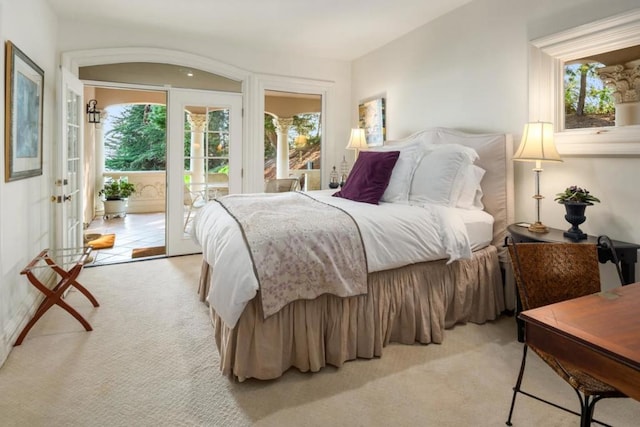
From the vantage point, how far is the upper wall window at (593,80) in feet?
7.52

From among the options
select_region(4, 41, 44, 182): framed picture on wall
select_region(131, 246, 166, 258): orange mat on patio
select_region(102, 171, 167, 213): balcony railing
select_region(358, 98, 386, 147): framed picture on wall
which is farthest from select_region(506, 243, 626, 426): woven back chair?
select_region(102, 171, 167, 213): balcony railing

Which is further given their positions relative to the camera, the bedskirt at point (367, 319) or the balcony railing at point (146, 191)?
the balcony railing at point (146, 191)

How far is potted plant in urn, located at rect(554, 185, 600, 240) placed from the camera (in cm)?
233

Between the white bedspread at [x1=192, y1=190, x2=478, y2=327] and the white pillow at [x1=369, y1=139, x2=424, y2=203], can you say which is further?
the white pillow at [x1=369, y1=139, x2=424, y2=203]

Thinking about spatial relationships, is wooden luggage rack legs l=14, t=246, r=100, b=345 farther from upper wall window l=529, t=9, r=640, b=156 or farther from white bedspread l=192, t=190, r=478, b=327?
upper wall window l=529, t=9, r=640, b=156

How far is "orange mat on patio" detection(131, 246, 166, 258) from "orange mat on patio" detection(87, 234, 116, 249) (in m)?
0.50

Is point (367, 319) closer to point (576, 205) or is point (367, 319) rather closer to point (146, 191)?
point (576, 205)

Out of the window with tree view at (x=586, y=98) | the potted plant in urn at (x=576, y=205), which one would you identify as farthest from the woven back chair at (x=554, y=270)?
the window with tree view at (x=586, y=98)

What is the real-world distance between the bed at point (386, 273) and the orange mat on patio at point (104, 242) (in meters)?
2.71

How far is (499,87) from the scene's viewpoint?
10.4 ft

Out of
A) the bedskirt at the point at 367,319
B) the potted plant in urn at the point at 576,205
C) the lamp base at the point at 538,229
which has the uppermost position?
the potted plant in urn at the point at 576,205

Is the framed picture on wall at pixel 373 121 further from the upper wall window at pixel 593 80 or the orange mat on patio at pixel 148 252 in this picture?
the orange mat on patio at pixel 148 252

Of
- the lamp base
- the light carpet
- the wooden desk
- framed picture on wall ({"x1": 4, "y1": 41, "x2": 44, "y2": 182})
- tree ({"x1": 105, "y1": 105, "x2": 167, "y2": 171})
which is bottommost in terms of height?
the light carpet

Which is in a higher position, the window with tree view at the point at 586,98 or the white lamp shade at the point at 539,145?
the window with tree view at the point at 586,98
